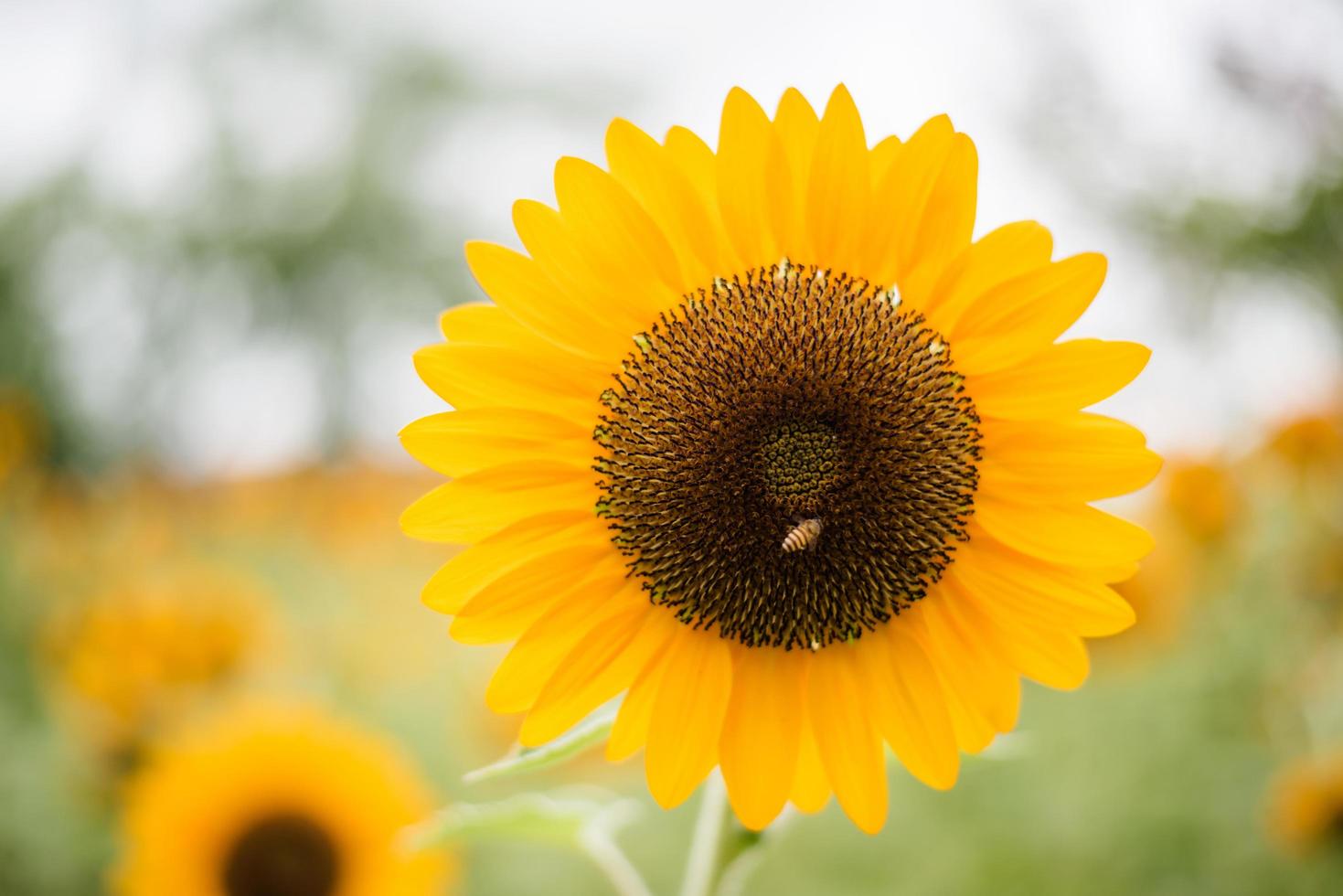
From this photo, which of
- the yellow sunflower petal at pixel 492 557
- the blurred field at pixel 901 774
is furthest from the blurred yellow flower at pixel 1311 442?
the yellow sunflower petal at pixel 492 557

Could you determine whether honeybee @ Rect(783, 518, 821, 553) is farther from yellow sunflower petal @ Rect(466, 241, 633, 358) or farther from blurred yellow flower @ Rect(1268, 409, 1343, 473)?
blurred yellow flower @ Rect(1268, 409, 1343, 473)

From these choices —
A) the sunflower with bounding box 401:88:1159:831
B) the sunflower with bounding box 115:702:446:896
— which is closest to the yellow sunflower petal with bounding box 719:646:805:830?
the sunflower with bounding box 401:88:1159:831

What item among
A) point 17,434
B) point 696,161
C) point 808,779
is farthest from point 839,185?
point 17,434

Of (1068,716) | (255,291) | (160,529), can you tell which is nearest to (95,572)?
(160,529)

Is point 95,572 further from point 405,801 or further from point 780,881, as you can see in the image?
point 780,881

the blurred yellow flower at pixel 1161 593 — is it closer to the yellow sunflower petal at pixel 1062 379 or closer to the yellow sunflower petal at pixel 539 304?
the yellow sunflower petal at pixel 1062 379
